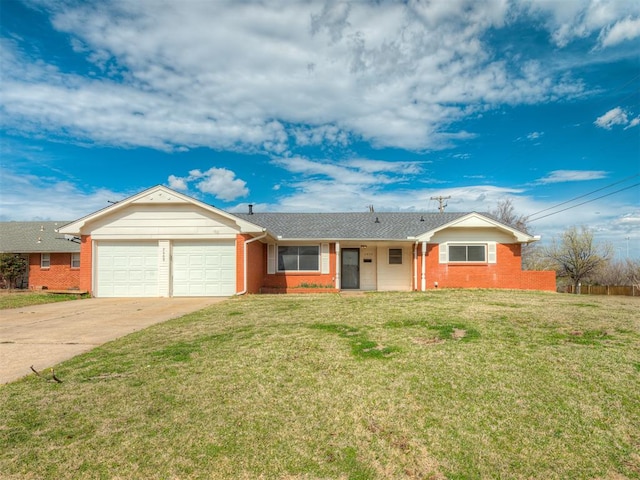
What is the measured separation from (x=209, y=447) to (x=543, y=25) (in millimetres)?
16754

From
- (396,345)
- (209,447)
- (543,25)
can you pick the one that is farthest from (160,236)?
(543,25)

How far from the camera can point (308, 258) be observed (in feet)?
62.0

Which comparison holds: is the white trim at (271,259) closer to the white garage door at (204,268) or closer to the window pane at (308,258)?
the window pane at (308,258)

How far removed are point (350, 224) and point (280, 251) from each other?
443cm

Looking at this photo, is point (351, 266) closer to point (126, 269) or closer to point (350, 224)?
point (350, 224)

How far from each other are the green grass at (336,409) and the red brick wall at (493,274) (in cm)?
1234

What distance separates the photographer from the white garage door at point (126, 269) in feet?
51.7

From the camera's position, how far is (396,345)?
604 centimetres

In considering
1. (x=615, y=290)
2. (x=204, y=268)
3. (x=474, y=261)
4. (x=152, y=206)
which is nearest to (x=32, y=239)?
(x=152, y=206)

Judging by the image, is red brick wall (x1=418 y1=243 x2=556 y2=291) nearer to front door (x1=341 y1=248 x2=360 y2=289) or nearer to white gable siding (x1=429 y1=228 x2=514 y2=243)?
white gable siding (x1=429 y1=228 x2=514 y2=243)

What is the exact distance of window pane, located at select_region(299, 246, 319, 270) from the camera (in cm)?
1886

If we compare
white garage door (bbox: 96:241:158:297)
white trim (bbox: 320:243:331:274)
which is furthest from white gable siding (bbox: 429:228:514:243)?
white garage door (bbox: 96:241:158:297)

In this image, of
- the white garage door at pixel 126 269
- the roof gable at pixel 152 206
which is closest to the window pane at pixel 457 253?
the roof gable at pixel 152 206

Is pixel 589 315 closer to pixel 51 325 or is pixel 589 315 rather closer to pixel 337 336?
pixel 337 336
